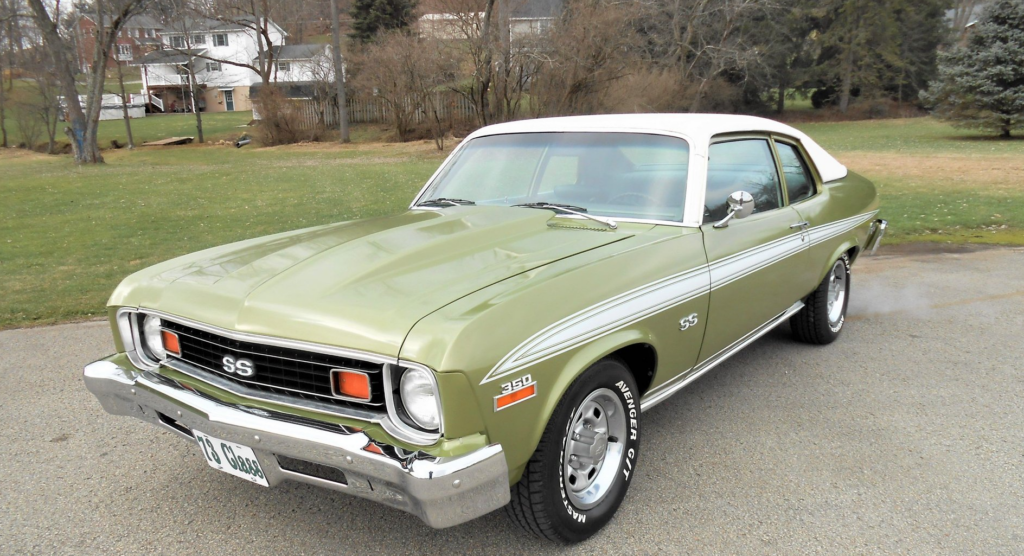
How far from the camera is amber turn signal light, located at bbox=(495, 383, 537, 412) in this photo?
2318 mm

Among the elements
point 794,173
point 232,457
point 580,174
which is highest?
point 580,174

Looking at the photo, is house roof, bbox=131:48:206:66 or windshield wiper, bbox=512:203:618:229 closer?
windshield wiper, bbox=512:203:618:229

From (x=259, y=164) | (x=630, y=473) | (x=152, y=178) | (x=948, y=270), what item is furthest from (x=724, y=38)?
(x=630, y=473)

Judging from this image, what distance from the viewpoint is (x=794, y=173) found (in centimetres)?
475

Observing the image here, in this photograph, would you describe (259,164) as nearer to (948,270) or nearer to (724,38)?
(948,270)

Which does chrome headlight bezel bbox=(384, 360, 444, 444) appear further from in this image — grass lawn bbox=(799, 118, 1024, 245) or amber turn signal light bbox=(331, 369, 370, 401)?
grass lawn bbox=(799, 118, 1024, 245)

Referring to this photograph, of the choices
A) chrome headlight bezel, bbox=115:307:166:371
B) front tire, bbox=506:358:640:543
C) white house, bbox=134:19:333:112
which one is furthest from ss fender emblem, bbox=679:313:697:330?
white house, bbox=134:19:333:112

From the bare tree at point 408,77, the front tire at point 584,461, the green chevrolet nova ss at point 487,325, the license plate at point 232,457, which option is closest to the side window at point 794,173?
the green chevrolet nova ss at point 487,325

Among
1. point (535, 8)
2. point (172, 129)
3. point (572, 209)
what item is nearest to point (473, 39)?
point (535, 8)

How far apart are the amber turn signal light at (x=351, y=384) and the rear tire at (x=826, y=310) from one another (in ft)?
12.0

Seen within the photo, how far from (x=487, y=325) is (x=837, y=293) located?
4.01m

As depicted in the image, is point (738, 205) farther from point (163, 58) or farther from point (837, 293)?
point (163, 58)

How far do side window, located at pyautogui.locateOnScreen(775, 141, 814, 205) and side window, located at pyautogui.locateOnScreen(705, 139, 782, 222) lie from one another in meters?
0.16

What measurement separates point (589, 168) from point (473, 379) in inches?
76.6
